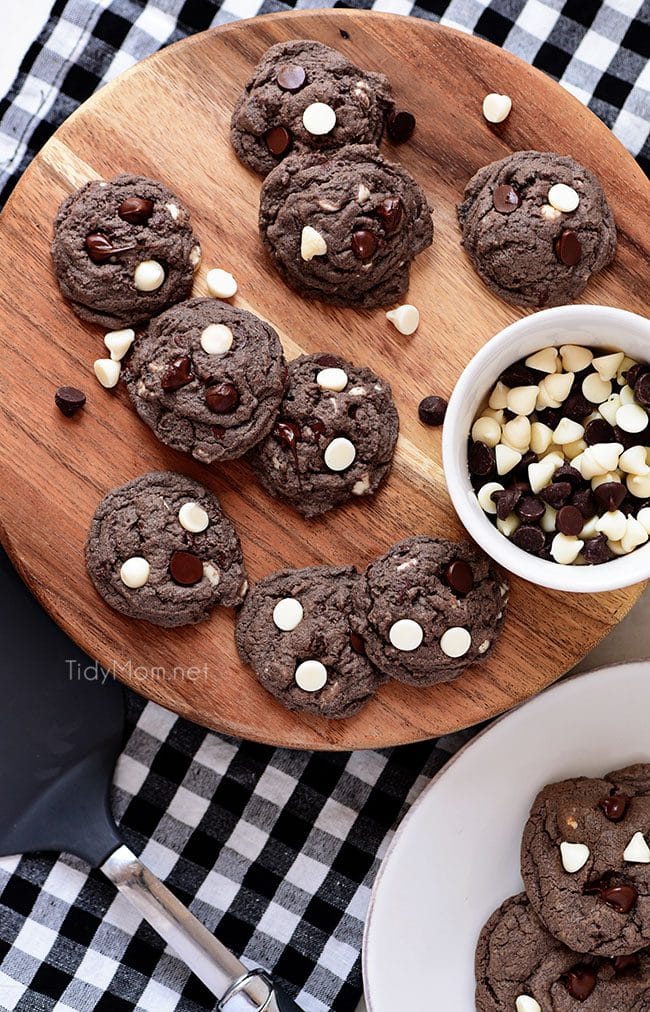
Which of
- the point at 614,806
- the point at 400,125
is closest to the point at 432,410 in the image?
the point at 400,125

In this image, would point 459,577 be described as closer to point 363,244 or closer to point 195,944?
point 363,244

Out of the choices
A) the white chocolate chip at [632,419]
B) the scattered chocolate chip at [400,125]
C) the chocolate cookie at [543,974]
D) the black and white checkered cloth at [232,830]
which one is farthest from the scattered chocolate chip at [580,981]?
the scattered chocolate chip at [400,125]

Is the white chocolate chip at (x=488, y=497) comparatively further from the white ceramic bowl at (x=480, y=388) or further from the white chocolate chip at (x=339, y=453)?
the white chocolate chip at (x=339, y=453)

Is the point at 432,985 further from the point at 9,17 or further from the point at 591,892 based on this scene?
the point at 9,17

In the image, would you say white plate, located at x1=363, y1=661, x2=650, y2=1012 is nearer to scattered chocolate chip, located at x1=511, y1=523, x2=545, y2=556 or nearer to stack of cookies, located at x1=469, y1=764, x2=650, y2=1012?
stack of cookies, located at x1=469, y1=764, x2=650, y2=1012

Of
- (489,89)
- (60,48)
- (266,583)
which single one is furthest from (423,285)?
(60,48)

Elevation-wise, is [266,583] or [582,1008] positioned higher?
[266,583]

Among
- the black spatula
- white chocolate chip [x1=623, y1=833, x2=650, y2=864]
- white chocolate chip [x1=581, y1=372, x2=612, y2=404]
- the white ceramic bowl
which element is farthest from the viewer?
the black spatula

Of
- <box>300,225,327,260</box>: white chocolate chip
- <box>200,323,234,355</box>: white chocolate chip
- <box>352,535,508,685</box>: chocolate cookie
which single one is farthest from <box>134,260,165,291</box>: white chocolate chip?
<box>352,535,508,685</box>: chocolate cookie
